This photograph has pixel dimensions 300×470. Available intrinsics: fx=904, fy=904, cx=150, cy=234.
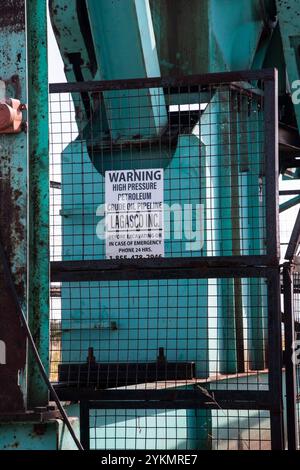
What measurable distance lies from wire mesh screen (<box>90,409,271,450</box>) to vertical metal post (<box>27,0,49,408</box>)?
4.14ft

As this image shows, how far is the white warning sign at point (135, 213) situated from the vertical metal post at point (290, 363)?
0.67m

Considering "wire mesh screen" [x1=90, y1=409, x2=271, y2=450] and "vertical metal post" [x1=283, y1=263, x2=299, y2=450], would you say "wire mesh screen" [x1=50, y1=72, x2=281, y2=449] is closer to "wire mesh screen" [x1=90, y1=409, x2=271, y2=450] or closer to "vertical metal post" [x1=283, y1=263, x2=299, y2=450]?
"wire mesh screen" [x1=90, y1=409, x2=271, y2=450]

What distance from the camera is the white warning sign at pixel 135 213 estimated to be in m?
4.70

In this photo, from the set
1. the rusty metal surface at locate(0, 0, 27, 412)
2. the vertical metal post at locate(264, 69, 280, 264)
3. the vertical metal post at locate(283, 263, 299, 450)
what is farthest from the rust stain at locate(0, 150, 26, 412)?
the vertical metal post at locate(283, 263, 299, 450)

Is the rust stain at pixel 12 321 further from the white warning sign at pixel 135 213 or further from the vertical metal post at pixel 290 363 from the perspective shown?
the vertical metal post at pixel 290 363

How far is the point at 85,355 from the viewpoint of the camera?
6.05 meters

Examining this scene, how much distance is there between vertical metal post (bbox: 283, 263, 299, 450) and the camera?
182 inches

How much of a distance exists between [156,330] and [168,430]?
0.74 metres

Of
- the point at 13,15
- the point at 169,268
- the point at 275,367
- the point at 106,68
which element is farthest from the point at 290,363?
the point at 106,68

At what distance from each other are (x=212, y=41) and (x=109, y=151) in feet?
4.37

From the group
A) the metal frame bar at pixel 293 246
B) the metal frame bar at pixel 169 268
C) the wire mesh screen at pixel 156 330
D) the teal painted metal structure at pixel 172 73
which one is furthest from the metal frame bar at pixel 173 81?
the wire mesh screen at pixel 156 330

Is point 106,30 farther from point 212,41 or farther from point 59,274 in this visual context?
point 59,274
